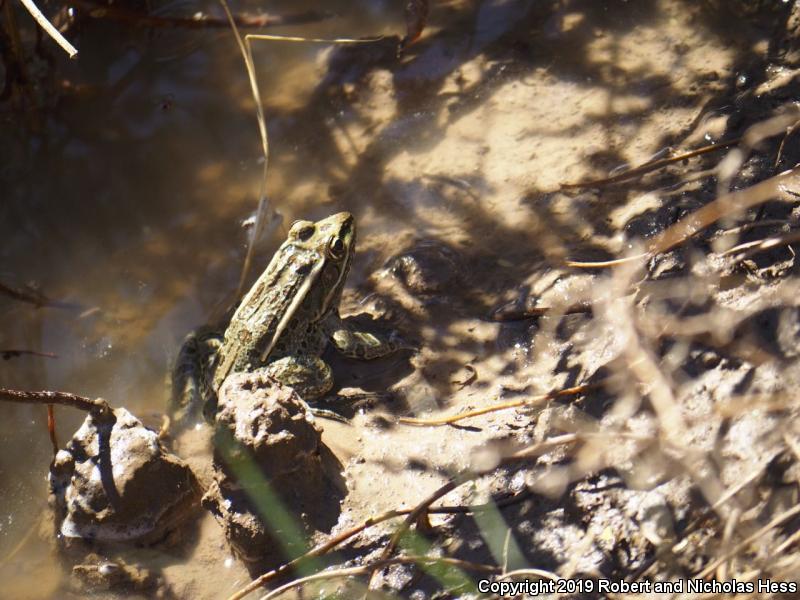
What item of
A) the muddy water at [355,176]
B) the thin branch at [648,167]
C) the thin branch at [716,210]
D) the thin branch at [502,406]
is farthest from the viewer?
the muddy water at [355,176]

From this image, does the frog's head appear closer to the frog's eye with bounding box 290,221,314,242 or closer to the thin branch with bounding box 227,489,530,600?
the frog's eye with bounding box 290,221,314,242

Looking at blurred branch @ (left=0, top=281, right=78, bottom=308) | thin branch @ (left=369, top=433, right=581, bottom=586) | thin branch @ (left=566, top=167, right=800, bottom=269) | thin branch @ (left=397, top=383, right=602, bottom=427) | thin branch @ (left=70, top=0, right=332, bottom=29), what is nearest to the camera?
thin branch @ (left=369, top=433, right=581, bottom=586)

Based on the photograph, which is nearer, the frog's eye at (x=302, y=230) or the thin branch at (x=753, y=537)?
the thin branch at (x=753, y=537)

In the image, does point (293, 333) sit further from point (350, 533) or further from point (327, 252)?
point (350, 533)

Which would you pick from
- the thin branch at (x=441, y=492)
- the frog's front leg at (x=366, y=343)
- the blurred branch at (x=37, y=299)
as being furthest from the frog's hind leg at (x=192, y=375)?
the thin branch at (x=441, y=492)

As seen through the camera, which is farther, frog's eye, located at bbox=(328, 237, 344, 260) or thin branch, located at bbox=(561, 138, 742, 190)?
frog's eye, located at bbox=(328, 237, 344, 260)

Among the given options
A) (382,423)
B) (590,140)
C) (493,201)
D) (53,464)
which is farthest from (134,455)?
(590,140)

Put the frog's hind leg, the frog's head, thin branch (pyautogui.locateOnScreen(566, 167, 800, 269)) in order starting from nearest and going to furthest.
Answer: thin branch (pyautogui.locateOnScreen(566, 167, 800, 269))
the frog's hind leg
the frog's head

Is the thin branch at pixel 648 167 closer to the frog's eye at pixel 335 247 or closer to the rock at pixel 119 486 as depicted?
the frog's eye at pixel 335 247

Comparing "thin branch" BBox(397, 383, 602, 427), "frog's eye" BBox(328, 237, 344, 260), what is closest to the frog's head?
"frog's eye" BBox(328, 237, 344, 260)
